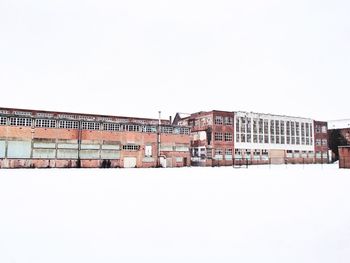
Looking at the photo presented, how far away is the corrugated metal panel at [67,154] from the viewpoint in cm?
4269

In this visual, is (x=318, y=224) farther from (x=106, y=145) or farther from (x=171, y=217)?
(x=106, y=145)

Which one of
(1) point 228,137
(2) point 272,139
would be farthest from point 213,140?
(2) point 272,139

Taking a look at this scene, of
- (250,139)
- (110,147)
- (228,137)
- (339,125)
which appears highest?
(339,125)

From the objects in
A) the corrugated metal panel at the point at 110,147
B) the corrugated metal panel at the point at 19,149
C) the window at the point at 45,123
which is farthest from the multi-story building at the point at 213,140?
the corrugated metal panel at the point at 19,149

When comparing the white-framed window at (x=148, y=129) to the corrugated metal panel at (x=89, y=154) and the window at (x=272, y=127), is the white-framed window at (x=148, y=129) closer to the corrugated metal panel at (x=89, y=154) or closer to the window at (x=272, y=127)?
→ the corrugated metal panel at (x=89, y=154)

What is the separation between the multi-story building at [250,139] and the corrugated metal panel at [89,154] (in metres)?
20.3

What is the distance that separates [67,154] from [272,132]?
41.4 metres

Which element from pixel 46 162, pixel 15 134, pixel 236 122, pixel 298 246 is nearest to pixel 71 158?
pixel 46 162

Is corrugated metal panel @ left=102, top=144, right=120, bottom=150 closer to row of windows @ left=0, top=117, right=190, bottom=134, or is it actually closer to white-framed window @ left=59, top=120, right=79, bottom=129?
row of windows @ left=0, top=117, right=190, bottom=134

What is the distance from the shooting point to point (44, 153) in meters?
41.9

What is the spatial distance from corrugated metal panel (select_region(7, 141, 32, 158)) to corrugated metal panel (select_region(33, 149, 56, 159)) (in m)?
0.82

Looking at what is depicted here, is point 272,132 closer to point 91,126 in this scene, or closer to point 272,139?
point 272,139

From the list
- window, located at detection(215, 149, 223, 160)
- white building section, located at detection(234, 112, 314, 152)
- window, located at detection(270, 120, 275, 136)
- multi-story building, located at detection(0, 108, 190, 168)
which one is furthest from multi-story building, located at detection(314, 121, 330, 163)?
multi-story building, located at detection(0, 108, 190, 168)

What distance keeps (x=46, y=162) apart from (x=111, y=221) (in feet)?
119
